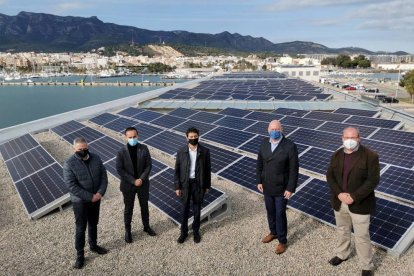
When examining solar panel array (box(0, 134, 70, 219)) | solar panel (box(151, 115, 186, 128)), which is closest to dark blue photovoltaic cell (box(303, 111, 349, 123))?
solar panel (box(151, 115, 186, 128))

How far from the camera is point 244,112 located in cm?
1847

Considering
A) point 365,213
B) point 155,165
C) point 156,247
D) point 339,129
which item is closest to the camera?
point 365,213

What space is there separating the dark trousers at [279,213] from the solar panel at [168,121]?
10.0 meters

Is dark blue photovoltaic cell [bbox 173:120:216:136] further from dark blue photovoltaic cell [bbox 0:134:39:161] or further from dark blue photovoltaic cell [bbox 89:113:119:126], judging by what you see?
dark blue photovoltaic cell [bbox 0:134:39:161]

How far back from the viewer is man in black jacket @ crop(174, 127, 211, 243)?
6.41 metres

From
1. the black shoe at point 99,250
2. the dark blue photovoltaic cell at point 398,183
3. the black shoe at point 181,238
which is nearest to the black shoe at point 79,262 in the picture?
the black shoe at point 99,250

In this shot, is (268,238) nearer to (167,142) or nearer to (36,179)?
(36,179)

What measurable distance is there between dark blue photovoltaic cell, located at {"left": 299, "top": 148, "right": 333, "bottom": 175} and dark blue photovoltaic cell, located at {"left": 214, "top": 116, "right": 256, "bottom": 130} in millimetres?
4560

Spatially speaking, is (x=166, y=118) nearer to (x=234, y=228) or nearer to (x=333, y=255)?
(x=234, y=228)

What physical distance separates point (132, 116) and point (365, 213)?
15.1 m

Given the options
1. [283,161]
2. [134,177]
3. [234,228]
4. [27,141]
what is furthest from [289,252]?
[27,141]

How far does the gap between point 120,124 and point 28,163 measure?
6.80m

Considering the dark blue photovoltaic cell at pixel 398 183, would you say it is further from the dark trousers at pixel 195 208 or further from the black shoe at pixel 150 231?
the black shoe at pixel 150 231

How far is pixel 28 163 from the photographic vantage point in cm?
1049
